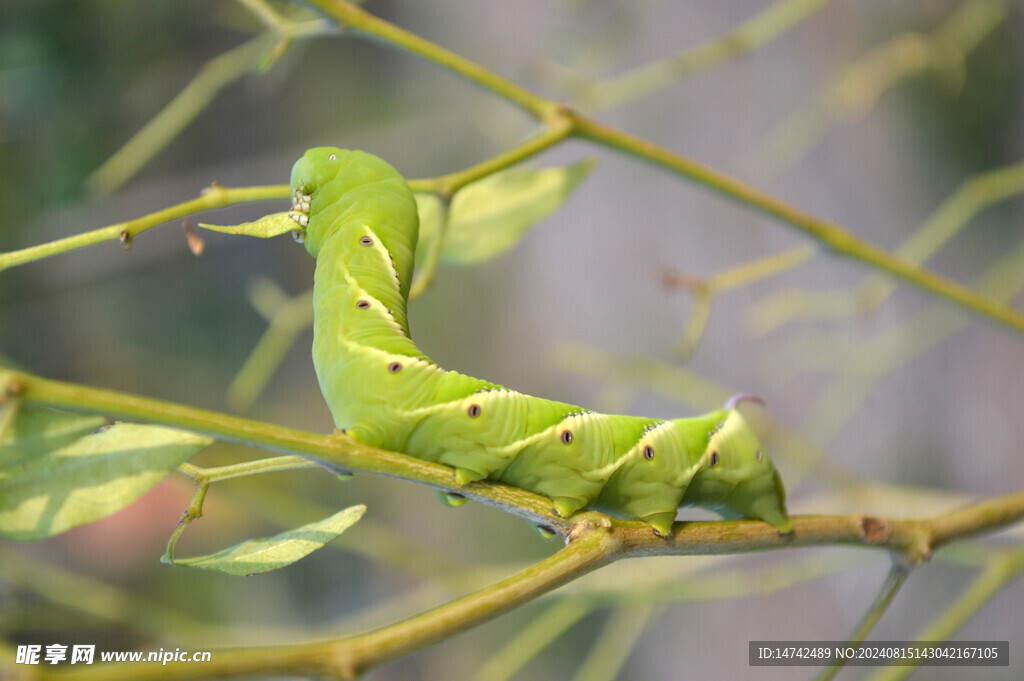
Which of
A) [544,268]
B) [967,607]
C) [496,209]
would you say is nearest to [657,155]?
[496,209]

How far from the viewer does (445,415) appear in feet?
1.30

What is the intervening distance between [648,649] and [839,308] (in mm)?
922

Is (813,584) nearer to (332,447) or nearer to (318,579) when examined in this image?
(318,579)

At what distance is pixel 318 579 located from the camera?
4.85ft

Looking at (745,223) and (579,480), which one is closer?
(579,480)

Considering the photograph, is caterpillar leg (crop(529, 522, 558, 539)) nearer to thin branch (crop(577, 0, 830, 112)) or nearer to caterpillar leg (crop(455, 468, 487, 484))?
caterpillar leg (crop(455, 468, 487, 484))

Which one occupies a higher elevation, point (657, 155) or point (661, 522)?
point (657, 155)

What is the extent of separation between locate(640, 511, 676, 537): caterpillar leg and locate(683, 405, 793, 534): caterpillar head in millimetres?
76

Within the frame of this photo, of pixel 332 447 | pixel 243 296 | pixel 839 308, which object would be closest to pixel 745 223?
pixel 839 308

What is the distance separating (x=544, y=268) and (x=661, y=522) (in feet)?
5.05

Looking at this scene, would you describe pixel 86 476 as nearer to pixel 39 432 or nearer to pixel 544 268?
pixel 39 432

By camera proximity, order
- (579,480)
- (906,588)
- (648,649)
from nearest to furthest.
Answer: (579,480)
(906,588)
(648,649)

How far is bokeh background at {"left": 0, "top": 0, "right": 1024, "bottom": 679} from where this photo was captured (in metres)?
1.25

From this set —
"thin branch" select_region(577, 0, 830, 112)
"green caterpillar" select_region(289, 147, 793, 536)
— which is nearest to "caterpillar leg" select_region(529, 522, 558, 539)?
"green caterpillar" select_region(289, 147, 793, 536)
